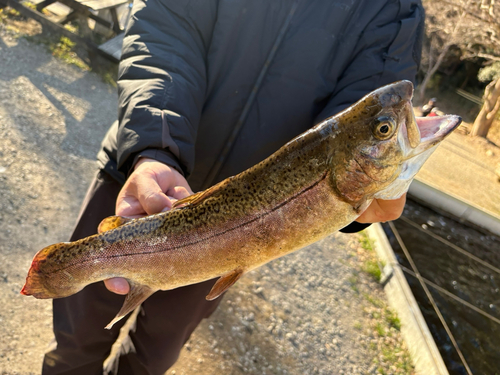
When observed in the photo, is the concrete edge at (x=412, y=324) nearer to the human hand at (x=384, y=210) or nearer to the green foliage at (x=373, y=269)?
the green foliage at (x=373, y=269)

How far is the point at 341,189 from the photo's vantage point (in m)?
1.81

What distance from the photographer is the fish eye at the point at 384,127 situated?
175 centimetres

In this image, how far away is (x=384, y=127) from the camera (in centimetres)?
176

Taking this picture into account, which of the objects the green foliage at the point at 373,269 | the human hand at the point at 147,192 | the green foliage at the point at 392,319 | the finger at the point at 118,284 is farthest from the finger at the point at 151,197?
the green foliage at the point at 373,269

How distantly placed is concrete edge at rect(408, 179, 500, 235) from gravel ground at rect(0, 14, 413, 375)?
4.69 m

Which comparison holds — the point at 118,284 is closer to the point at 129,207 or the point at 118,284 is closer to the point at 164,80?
the point at 129,207

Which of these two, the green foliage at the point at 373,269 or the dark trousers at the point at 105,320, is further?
the green foliage at the point at 373,269

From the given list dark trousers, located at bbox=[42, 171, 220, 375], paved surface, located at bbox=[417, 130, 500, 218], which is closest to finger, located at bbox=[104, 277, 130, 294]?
dark trousers, located at bbox=[42, 171, 220, 375]

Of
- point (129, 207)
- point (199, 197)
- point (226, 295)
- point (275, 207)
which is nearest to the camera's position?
point (275, 207)

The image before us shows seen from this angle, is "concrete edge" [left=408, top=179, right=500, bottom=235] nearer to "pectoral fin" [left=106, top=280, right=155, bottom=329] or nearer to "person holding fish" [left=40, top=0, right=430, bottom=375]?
"person holding fish" [left=40, top=0, right=430, bottom=375]

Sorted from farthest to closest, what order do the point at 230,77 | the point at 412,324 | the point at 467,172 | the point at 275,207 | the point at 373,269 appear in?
the point at 467,172 < the point at 373,269 < the point at 412,324 < the point at 230,77 < the point at 275,207

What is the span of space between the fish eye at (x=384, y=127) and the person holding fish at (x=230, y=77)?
0.93 m

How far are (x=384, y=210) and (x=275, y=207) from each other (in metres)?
0.72

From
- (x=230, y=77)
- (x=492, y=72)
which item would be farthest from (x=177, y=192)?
(x=492, y=72)
